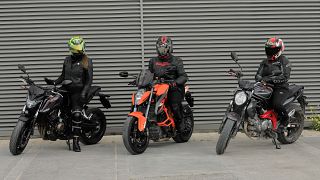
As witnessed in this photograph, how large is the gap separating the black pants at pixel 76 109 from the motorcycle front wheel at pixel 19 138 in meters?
0.71

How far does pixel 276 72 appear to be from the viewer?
8.06 m

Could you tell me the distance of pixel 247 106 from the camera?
25.9ft

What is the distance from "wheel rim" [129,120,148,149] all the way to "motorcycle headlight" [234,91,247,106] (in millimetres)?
1426

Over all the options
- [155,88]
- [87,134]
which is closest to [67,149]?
[87,134]

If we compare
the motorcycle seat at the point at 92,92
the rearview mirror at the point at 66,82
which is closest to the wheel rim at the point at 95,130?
the motorcycle seat at the point at 92,92

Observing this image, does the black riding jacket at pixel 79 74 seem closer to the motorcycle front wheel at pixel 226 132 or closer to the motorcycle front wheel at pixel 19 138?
the motorcycle front wheel at pixel 19 138

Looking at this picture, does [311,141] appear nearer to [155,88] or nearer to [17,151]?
[155,88]

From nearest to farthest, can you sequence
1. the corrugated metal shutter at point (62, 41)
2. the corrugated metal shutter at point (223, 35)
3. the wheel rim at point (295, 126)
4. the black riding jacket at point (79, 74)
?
1. the black riding jacket at point (79, 74)
2. the wheel rim at point (295, 126)
3. the corrugated metal shutter at point (62, 41)
4. the corrugated metal shutter at point (223, 35)

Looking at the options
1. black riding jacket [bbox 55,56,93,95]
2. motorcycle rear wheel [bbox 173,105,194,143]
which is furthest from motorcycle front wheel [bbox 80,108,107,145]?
motorcycle rear wheel [bbox 173,105,194,143]

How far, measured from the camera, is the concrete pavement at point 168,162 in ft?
22.1

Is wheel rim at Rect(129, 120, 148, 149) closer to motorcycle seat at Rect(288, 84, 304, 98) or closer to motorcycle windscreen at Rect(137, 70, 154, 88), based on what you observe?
motorcycle windscreen at Rect(137, 70, 154, 88)

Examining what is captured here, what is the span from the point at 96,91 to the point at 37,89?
42.8 inches

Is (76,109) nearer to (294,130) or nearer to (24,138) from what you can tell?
(24,138)

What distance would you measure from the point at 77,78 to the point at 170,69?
149 centimetres
